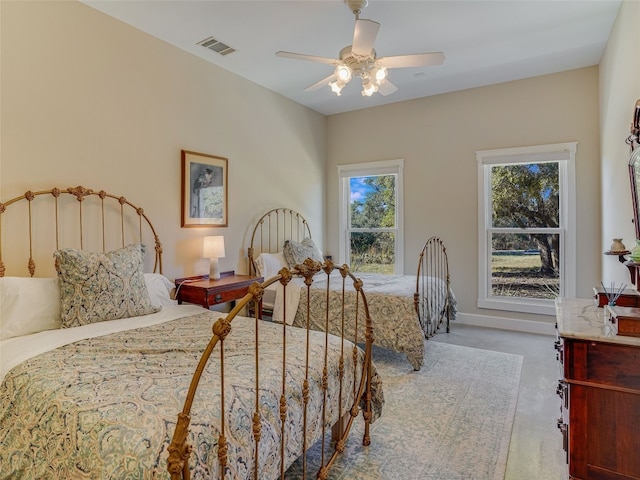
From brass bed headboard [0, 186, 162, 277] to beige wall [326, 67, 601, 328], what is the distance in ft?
10.6

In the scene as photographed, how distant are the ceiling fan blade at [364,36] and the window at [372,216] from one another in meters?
2.76

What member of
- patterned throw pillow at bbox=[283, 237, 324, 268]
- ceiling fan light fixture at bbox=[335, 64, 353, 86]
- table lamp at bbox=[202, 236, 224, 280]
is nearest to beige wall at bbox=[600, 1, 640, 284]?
ceiling fan light fixture at bbox=[335, 64, 353, 86]

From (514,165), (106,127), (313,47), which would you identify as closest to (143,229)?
(106,127)

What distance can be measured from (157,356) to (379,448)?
1.37 m

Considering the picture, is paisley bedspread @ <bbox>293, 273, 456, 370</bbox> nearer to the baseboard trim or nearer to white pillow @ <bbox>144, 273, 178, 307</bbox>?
the baseboard trim

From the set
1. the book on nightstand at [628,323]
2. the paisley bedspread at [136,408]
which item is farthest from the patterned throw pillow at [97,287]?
the book on nightstand at [628,323]

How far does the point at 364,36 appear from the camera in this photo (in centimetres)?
240

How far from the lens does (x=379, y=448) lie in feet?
6.96

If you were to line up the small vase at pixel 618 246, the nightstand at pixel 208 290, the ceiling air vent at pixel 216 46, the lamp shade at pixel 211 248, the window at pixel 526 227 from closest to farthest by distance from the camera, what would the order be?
the small vase at pixel 618 246
the nightstand at pixel 208 290
the ceiling air vent at pixel 216 46
the lamp shade at pixel 211 248
the window at pixel 526 227

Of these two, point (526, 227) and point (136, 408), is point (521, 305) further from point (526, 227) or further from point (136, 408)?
point (136, 408)

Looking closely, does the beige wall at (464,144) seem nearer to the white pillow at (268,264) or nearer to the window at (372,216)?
the window at (372,216)

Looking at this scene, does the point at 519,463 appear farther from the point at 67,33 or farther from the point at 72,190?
the point at 67,33

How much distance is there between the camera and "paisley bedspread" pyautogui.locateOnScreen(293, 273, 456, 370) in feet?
10.6

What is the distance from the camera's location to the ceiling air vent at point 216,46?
3.39m
